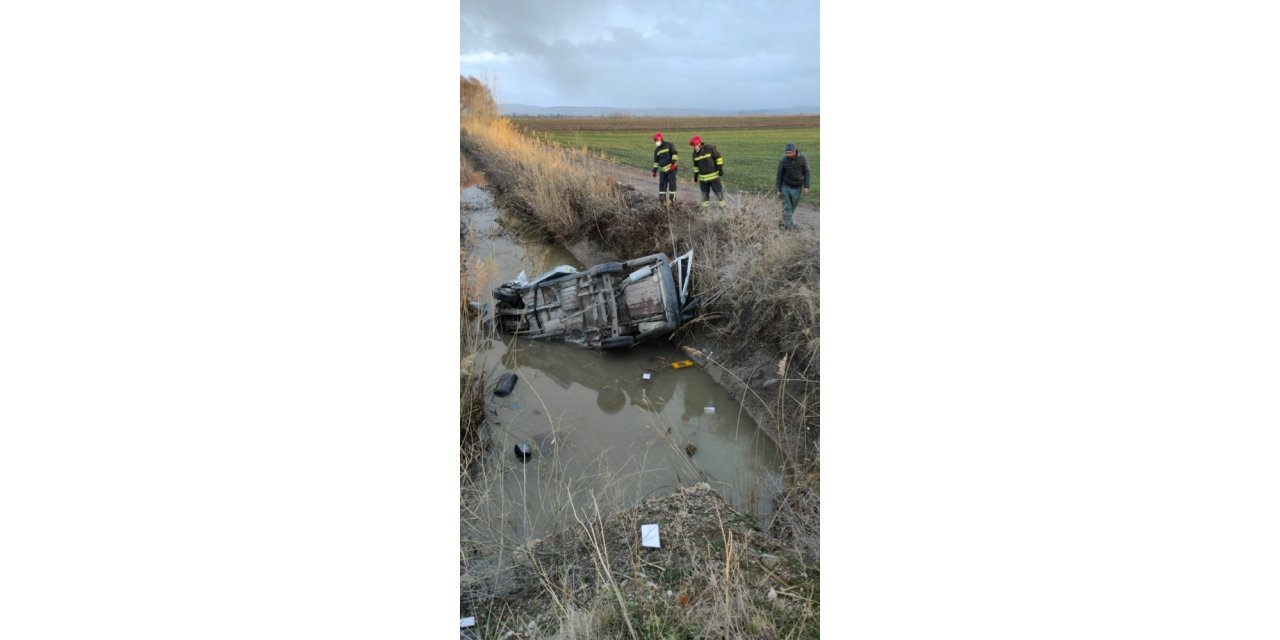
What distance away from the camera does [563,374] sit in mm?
6062

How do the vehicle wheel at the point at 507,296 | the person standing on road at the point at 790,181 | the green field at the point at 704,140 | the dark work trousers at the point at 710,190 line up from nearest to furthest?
the green field at the point at 704,140
the vehicle wheel at the point at 507,296
the person standing on road at the point at 790,181
the dark work trousers at the point at 710,190

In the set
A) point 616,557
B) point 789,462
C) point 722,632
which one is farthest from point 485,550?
point 789,462

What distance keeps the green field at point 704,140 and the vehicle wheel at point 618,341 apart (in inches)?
67.2

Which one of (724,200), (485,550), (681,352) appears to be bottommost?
(485,550)

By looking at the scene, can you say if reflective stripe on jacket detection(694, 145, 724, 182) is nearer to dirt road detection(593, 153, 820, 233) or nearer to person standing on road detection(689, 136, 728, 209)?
person standing on road detection(689, 136, 728, 209)

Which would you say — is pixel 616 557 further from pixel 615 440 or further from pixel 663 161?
pixel 663 161

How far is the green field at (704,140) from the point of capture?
4051 mm

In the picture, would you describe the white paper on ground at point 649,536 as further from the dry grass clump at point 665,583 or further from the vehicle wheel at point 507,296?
the vehicle wheel at point 507,296

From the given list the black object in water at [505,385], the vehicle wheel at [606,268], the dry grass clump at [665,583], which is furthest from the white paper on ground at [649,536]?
the vehicle wheel at [606,268]

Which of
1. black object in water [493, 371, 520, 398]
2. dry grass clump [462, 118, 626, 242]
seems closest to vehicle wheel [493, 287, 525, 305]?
black object in water [493, 371, 520, 398]

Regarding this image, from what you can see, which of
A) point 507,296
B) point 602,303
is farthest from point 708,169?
point 507,296

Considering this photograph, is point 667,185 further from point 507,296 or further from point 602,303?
point 507,296

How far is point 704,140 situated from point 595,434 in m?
3.15
